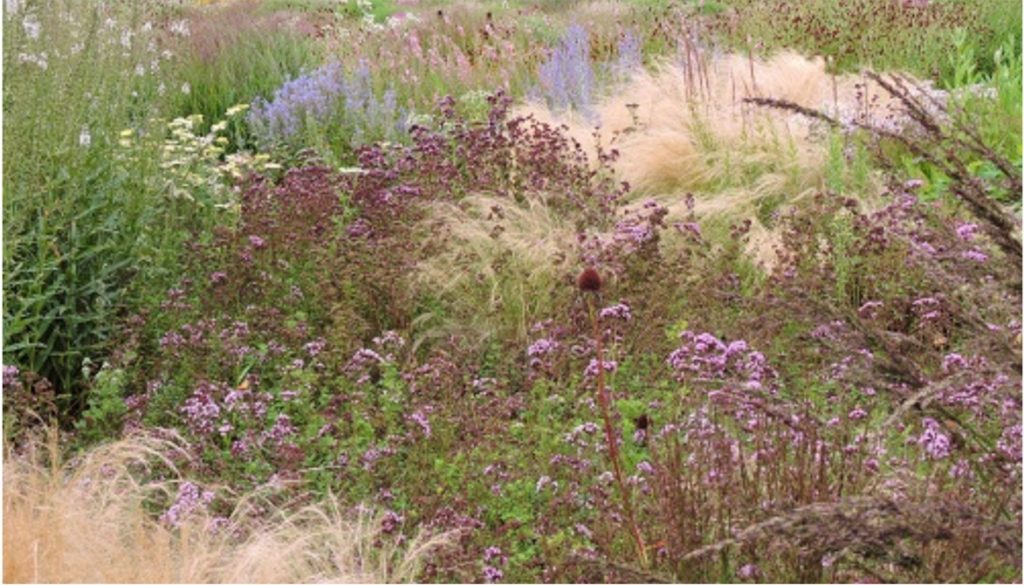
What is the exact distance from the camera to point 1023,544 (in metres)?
2.31

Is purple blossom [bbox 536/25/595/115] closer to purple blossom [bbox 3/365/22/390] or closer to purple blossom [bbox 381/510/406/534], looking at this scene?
purple blossom [bbox 3/365/22/390]

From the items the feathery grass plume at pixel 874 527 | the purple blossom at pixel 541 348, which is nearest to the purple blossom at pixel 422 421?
the purple blossom at pixel 541 348

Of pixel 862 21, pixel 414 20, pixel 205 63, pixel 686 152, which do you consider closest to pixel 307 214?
pixel 686 152

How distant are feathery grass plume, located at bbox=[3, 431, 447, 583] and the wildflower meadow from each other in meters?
0.01

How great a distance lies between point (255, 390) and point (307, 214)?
1.25 metres

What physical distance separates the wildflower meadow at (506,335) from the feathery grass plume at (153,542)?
0.01 meters

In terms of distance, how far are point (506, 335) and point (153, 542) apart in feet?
6.93

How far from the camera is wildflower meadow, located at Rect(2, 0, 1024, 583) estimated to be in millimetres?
3068

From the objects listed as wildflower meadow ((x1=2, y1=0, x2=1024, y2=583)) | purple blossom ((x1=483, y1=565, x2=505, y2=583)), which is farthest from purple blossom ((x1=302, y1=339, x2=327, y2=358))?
purple blossom ((x1=483, y1=565, x2=505, y2=583))

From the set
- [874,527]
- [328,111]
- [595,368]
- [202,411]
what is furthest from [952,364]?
[328,111]

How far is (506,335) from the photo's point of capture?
5.36 meters

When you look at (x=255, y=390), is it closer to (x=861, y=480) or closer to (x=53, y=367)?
(x=53, y=367)

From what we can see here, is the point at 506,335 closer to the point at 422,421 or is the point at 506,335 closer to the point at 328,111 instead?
the point at 422,421

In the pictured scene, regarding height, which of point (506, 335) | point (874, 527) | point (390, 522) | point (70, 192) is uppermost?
point (70, 192)
